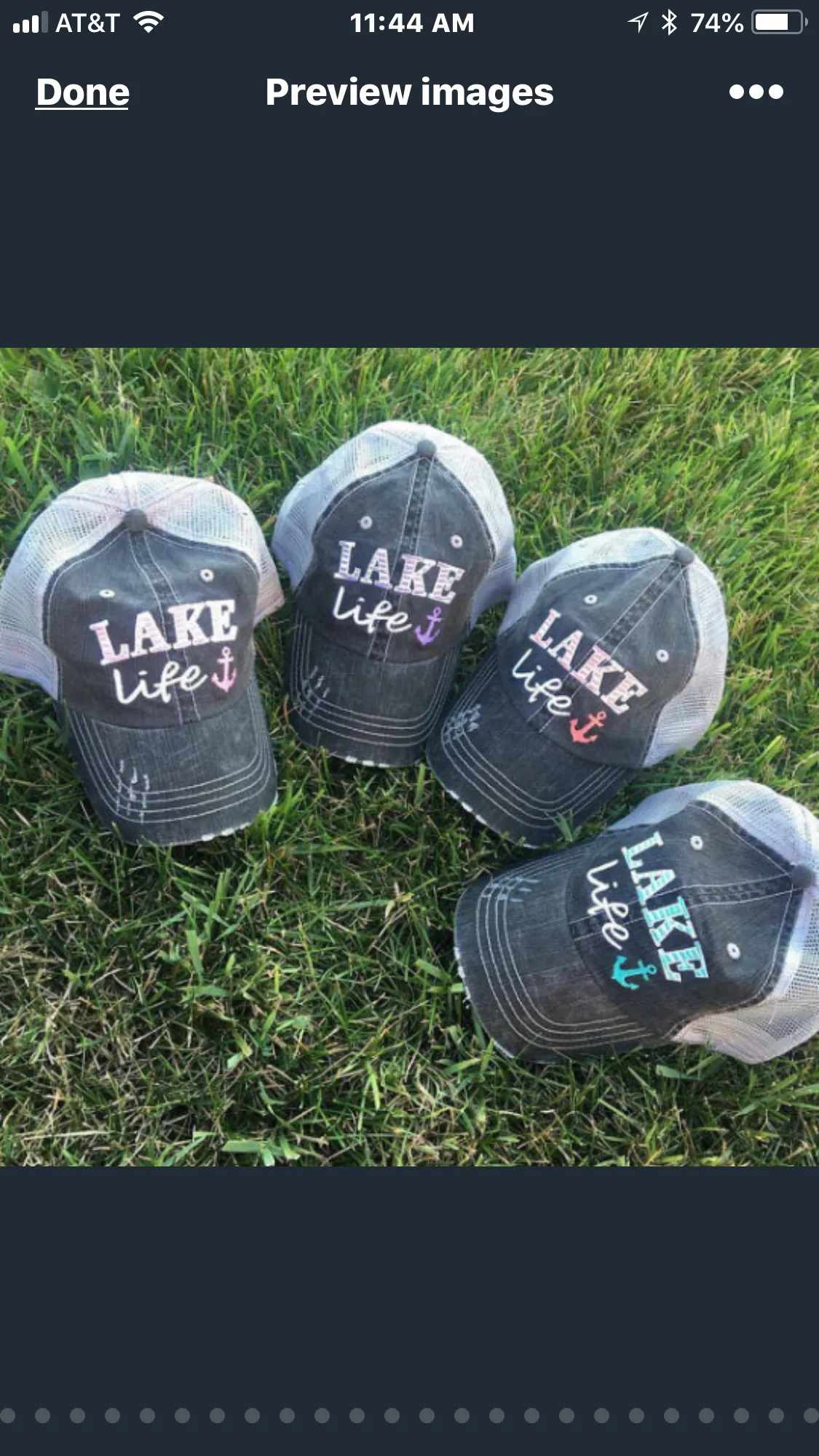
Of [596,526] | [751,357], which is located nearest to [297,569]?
[596,526]

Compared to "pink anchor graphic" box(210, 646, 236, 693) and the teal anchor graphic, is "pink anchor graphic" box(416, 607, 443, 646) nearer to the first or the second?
"pink anchor graphic" box(210, 646, 236, 693)

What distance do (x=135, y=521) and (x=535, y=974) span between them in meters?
1.12

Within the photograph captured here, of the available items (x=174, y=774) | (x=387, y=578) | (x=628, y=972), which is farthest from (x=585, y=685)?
(x=174, y=774)

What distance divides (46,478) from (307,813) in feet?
3.14

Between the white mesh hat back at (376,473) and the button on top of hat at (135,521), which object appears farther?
the white mesh hat back at (376,473)

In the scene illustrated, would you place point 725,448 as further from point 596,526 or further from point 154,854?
point 154,854

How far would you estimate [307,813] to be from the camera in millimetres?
2525

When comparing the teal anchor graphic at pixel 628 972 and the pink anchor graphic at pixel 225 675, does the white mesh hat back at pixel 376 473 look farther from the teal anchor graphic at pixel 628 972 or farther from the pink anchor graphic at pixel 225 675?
the teal anchor graphic at pixel 628 972

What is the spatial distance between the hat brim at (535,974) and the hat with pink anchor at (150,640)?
52 centimetres

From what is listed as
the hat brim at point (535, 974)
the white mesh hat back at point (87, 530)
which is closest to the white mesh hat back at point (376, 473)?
the white mesh hat back at point (87, 530)

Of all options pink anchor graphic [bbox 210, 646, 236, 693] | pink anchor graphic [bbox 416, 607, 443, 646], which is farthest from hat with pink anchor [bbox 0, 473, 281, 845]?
pink anchor graphic [bbox 416, 607, 443, 646]

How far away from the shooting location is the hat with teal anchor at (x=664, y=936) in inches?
83.3

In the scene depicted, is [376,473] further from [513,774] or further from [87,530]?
[513,774]

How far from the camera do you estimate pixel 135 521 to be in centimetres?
219
